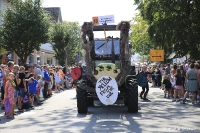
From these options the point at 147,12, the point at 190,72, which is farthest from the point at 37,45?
the point at 190,72

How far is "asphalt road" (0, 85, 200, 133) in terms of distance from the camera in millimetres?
8547

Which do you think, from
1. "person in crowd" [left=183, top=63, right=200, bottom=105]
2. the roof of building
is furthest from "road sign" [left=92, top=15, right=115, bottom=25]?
the roof of building

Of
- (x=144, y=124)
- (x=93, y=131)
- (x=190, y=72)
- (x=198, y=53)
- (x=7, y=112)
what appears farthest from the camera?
(x=198, y=53)

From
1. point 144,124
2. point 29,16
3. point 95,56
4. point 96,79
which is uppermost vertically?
point 29,16

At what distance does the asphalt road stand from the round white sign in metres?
0.57

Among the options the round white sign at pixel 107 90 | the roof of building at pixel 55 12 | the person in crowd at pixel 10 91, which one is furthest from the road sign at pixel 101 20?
the roof of building at pixel 55 12

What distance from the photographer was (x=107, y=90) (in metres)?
10.5

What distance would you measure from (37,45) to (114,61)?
1125 cm

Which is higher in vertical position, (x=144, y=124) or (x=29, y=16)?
(x=29, y=16)

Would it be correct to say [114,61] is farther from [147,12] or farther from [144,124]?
[147,12]

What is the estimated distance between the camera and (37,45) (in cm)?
2297

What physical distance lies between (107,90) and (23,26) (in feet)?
42.5

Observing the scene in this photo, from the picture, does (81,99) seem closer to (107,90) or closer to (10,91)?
(107,90)

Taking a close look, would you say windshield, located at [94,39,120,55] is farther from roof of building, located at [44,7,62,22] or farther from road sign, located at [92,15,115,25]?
roof of building, located at [44,7,62,22]
